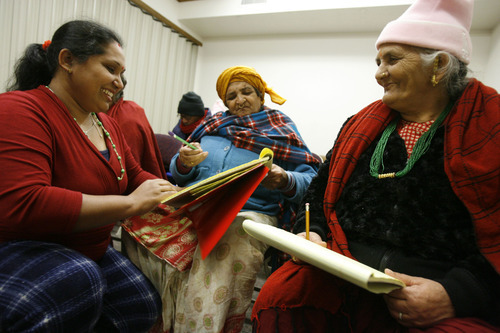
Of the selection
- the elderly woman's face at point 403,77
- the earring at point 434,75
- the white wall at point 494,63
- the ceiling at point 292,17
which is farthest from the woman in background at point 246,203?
the white wall at point 494,63

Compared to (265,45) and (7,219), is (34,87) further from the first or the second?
Result: (265,45)

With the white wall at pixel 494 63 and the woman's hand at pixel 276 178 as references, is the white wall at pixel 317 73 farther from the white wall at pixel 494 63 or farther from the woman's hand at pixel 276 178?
the woman's hand at pixel 276 178

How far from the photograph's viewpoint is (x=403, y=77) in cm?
90

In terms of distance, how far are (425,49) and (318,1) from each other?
8.65ft

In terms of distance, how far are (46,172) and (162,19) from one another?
3412 mm

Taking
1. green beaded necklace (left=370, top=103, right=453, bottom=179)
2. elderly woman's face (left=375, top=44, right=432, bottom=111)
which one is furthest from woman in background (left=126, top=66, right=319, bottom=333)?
elderly woman's face (left=375, top=44, right=432, bottom=111)

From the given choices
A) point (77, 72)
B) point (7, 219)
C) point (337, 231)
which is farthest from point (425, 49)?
point (7, 219)

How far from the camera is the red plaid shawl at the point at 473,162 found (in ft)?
2.26

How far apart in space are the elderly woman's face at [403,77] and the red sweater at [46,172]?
987 millimetres

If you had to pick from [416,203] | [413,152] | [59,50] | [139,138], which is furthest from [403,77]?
[139,138]

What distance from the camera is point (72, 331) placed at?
833 mm

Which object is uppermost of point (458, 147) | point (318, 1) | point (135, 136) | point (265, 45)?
point (318, 1)

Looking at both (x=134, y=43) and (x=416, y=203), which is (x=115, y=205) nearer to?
(x=416, y=203)

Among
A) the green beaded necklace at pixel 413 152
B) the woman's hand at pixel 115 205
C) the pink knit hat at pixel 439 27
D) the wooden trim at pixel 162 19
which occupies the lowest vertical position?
the woman's hand at pixel 115 205
